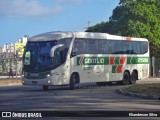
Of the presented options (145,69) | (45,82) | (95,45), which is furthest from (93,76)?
(145,69)

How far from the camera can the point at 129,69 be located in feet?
103

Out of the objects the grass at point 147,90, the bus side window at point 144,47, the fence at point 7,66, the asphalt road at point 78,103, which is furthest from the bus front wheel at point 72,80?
the fence at point 7,66

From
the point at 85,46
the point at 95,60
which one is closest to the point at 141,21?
the point at 95,60

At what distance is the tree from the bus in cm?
2016

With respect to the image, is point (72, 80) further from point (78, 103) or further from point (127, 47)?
point (78, 103)

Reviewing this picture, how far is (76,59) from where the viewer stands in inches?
1023

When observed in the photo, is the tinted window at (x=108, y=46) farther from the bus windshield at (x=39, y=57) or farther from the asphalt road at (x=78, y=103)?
the asphalt road at (x=78, y=103)

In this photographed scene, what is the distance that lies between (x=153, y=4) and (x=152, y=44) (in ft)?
17.4

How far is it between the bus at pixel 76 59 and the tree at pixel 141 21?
794 inches

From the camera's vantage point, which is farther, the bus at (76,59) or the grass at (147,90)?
the bus at (76,59)

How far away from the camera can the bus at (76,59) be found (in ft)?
81.3

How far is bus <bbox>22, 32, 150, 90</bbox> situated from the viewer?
24766 millimetres

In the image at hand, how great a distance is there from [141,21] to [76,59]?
28.5 metres

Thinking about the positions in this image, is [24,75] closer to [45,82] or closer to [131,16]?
[45,82]
